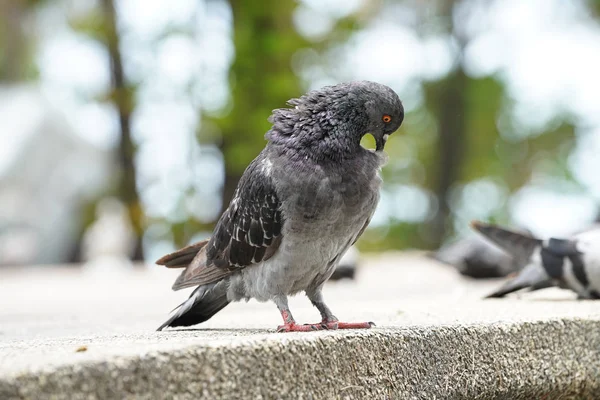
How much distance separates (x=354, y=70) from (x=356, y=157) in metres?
10.4

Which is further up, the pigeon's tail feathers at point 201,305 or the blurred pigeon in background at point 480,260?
the pigeon's tail feathers at point 201,305

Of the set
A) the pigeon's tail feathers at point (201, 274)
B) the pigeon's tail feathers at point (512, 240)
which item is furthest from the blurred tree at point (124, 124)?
the pigeon's tail feathers at point (201, 274)

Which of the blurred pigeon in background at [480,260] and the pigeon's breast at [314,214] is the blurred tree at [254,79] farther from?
the pigeon's breast at [314,214]

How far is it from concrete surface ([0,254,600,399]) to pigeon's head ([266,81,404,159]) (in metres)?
0.65

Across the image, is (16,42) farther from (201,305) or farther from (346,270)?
(201,305)

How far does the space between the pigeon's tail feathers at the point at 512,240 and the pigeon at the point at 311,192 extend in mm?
2106

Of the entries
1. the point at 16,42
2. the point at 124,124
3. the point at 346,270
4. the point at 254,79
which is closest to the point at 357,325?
the point at 346,270

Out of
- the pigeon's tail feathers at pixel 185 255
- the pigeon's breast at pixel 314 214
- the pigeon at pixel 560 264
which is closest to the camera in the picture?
the pigeon's breast at pixel 314 214

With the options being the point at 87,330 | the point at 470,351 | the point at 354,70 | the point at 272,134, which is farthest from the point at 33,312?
the point at 354,70

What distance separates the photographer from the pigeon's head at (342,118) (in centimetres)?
273

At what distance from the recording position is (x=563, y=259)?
4227 millimetres

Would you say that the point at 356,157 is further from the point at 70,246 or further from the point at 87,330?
the point at 70,246

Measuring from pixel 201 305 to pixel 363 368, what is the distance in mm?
995

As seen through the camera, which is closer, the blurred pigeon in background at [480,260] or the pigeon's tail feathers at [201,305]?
the pigeon's tail feathers at [201,305]
